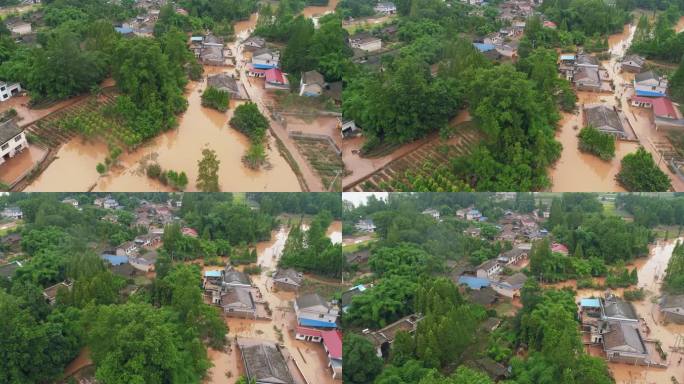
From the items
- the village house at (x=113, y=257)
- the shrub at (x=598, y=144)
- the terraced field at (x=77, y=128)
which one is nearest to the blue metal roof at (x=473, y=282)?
the shrub at (x=598, y=144)

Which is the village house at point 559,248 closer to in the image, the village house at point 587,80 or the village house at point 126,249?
the village house at point 587,80

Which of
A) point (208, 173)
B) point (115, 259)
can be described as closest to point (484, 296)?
point (208, 173)

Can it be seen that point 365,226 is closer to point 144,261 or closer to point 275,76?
point 275,76

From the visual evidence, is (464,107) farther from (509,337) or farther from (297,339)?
(297,339)

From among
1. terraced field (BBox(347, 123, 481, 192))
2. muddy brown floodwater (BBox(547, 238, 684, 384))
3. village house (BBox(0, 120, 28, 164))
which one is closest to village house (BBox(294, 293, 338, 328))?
terraced field (BBox(347, 123, 481, 192))

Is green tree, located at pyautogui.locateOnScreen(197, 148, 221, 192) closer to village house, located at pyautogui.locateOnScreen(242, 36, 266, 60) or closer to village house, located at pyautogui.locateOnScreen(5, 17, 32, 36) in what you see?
village house, located at pyautogui.locateOnScreen(242, 36, 266, 60)

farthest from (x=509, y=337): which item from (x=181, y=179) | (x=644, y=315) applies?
(x=181, y=179)
